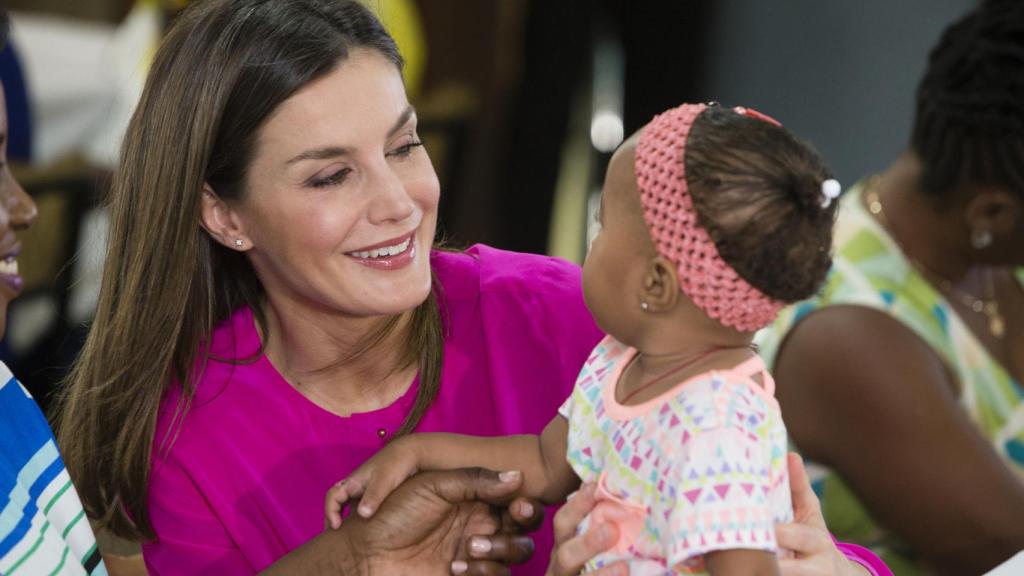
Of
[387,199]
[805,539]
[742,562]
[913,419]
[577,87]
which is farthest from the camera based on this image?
[577,87]

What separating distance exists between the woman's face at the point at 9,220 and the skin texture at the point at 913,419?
145 centimetres

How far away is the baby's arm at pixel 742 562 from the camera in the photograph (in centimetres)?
143

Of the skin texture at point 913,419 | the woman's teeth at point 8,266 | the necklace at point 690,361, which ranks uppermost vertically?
the necklace at point 690,361

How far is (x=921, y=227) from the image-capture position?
275 cm

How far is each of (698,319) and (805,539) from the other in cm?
32

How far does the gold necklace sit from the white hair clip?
1.34 metres

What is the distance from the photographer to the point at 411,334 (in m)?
2.16

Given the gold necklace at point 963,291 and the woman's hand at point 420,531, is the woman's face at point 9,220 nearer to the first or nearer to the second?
the woman's hand at point 420,531

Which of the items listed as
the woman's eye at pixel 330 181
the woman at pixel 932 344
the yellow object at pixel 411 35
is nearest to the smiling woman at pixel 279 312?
the woman's eye at pixel 330 181

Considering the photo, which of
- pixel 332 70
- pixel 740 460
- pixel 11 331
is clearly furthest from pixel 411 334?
pixel 11 331

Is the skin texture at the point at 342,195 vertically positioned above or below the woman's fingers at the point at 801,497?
above

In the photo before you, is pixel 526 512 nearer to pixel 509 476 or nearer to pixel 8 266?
pixel 509 476

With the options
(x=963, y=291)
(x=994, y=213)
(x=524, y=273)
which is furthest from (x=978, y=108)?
(x=524, y=273)

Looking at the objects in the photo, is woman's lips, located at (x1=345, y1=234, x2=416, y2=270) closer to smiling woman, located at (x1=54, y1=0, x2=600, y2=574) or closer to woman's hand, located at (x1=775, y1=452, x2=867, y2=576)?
smiling woman, located at (x1=54, y1=0, x2=600, y2=574)
